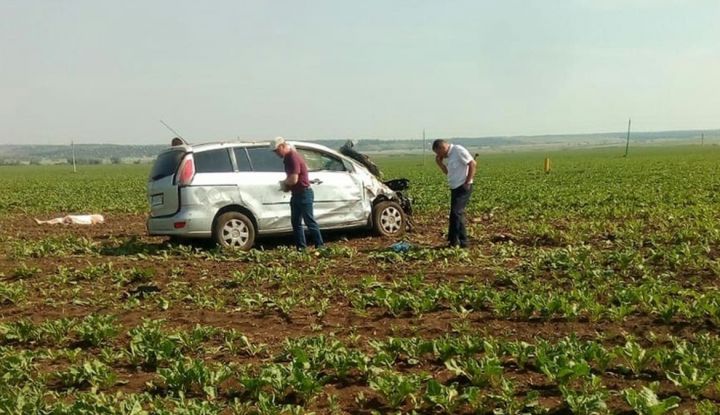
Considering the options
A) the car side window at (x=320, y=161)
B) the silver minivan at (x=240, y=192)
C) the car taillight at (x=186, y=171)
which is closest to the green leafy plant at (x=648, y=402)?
the silver minivan at (x=240, y=192)

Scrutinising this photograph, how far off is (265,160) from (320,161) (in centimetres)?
102

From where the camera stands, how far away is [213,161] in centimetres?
1012

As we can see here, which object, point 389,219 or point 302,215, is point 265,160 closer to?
point 302,215

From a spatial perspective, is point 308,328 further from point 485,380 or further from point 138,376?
point 485,380

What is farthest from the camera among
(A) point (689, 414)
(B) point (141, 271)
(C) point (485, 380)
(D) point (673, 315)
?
(B) point (141, 271)

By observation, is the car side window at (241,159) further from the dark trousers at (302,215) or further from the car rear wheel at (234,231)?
the dark trousers at (302,215)

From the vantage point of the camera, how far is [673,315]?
5547 mm

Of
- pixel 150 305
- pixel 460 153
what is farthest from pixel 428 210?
pixel 150 305

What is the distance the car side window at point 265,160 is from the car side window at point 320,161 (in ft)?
1.65

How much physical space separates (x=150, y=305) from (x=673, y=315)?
16.5ft

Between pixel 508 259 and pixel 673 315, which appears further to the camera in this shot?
pixel 508 259

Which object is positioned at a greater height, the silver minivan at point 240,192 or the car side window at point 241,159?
the car side window at point 241,159

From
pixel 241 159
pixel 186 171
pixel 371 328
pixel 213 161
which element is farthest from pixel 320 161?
pixel 371 328

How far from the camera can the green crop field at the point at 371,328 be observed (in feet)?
13.6
